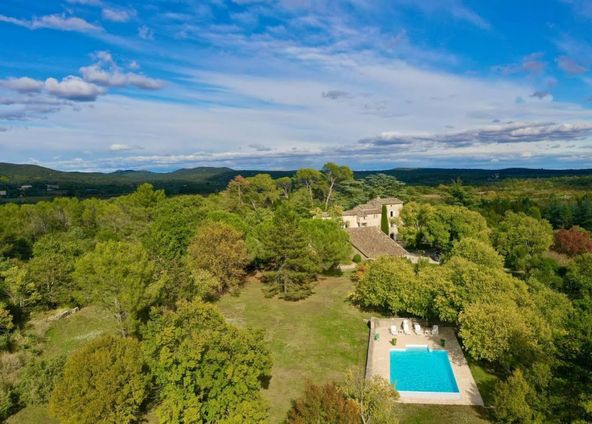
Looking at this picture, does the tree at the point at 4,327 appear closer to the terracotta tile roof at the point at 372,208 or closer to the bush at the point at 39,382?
the bush at the point at 39,382

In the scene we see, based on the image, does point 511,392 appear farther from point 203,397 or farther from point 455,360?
point 203,397

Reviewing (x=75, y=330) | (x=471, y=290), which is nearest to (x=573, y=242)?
(x=471, y=290)

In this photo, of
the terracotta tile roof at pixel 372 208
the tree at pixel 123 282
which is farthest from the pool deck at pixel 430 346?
the terracotta tile roof at pixel 372 208

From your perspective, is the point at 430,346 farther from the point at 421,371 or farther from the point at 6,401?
the point at 6,401

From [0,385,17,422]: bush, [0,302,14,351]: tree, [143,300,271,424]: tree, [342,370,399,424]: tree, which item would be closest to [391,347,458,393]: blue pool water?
[342,370,399,424]: tree

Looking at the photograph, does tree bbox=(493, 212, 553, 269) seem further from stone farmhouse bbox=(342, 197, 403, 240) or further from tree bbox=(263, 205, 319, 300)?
tree bbox=(263, 205, 319, 300)

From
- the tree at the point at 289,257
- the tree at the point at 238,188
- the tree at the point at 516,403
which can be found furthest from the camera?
the tree at the point at 238,188

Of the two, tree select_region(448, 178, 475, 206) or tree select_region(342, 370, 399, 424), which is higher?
tree select_region(448, 178, 475, 206)
